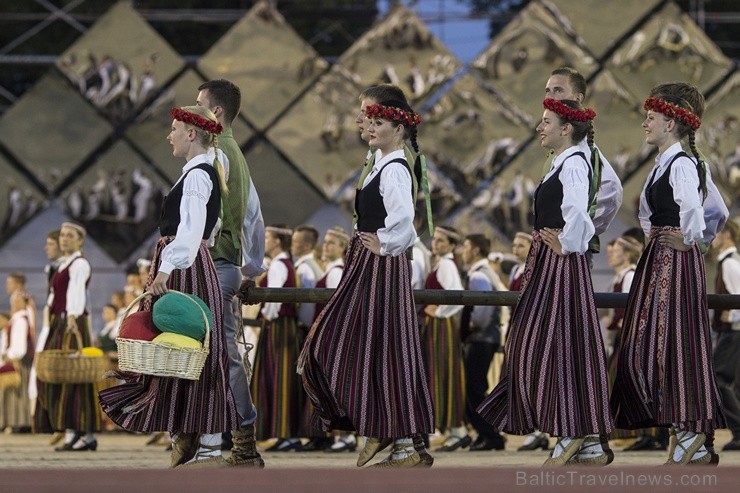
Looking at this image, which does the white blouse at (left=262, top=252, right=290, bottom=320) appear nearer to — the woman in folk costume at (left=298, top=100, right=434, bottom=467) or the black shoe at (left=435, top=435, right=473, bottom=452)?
the black shoe at (left=435, top=435, right=473, bottom=452)

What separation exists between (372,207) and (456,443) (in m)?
3.76

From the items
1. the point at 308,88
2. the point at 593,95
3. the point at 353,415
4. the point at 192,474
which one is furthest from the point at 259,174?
the point at 192,474

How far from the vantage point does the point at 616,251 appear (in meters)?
9.20

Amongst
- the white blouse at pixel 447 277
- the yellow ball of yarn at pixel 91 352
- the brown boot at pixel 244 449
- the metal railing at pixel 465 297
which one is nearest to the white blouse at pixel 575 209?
the metal railing at pixel 465 297

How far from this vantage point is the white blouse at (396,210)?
5.81 metres

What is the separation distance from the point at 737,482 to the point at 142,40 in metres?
9.86

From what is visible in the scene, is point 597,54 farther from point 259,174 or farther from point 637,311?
point 637,311

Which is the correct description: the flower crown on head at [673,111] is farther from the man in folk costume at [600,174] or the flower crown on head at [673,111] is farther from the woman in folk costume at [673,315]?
the man in folk costume at [600,174]

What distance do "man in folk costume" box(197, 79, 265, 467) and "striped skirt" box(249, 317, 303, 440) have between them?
10.0 ft

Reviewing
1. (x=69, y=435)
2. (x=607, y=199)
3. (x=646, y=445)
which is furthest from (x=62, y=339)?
(x=607, y=199)

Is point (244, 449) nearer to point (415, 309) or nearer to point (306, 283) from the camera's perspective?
point (415, 309)

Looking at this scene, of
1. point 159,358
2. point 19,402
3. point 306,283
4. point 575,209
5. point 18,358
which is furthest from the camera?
point 19,402

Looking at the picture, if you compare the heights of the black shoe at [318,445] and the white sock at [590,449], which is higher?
the white sock at [590,449]

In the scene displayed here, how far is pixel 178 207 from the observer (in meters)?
5.79
